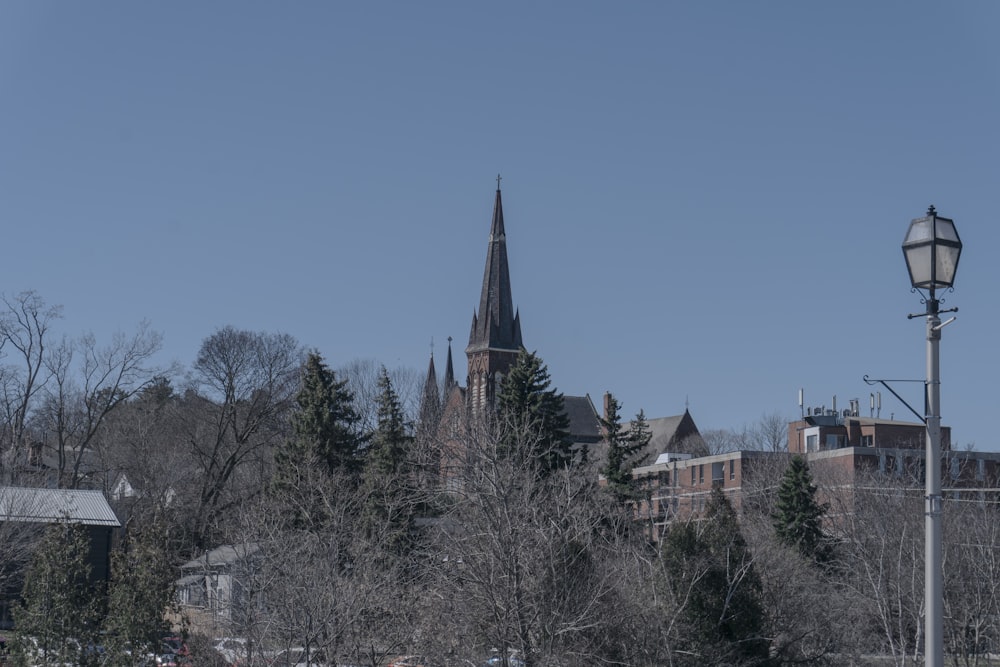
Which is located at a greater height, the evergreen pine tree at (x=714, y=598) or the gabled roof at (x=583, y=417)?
the gabled roof at (x=583, y=417)

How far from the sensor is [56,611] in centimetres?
2030

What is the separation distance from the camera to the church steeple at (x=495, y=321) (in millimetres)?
121250

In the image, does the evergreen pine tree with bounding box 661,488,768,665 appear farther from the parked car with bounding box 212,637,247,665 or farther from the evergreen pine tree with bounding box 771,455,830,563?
the evergreen pine tree with bounding box 771,455,830,563

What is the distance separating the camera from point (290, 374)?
82.1m

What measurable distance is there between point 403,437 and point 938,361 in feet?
143

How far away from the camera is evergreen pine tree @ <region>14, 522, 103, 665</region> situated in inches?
800

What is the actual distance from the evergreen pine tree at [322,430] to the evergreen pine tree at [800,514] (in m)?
18.7

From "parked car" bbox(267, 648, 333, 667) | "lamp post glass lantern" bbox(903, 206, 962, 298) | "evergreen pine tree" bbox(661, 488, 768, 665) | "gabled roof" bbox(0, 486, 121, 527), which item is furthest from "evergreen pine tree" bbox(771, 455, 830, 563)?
"lamp post glass lantern" bbox(903, 206, 962, 298)

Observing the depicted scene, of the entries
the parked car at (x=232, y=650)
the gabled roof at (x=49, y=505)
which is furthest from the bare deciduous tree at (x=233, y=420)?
the parked car at (x=232, y=650)

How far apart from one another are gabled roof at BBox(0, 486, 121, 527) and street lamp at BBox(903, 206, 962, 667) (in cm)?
4023

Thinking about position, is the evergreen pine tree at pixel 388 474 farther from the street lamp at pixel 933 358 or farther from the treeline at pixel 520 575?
the street lamp at pixel 933 358

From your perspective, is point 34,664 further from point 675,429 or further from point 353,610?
point 675,429

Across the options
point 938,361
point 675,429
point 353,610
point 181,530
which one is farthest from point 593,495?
point 675,429

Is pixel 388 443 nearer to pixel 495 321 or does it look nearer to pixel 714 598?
pixel 714 598
